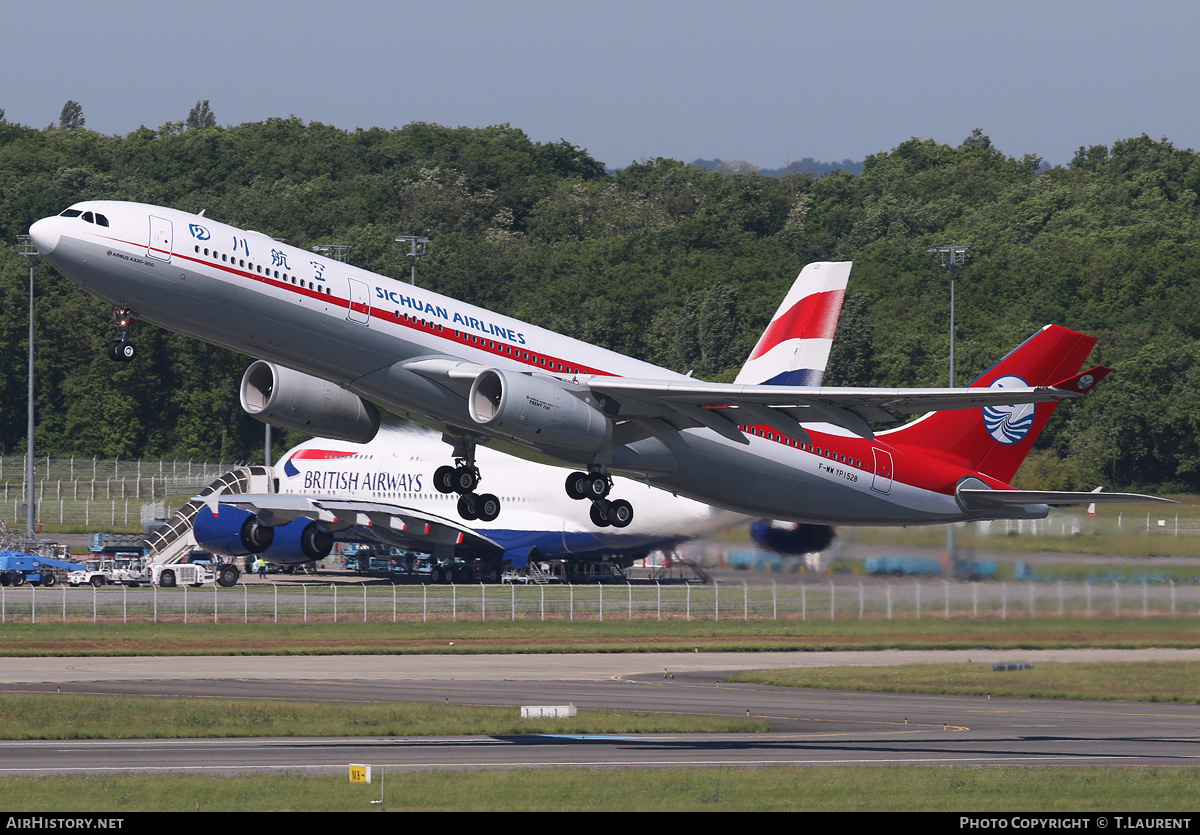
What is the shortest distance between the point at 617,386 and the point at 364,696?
12805mm

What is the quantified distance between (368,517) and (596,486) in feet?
135

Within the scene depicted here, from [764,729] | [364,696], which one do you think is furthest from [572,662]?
[764,729]

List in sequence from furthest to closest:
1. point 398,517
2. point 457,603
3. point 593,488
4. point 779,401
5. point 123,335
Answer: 1. point 398,517
2. point 457,603
3. point 593,488
4. point 779,401
5. point 123,335

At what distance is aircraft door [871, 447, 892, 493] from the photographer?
1748 inches

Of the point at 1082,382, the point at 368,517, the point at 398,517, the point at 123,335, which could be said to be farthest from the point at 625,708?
the point at 368,517

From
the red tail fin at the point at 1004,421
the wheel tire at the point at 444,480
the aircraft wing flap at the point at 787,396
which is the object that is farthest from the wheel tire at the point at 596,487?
the red tail fin at the point at 1004,421

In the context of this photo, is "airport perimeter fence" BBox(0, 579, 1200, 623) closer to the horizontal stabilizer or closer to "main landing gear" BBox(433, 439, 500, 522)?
the horizontal stabilizer

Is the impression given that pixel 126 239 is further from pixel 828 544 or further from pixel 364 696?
pixel 828 544

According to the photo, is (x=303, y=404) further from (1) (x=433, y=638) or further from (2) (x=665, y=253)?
(2) (x=665, y=253)

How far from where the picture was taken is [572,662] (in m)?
Result: 53.4

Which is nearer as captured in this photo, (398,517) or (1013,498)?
(1013,498)

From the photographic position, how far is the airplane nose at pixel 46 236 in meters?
32.0

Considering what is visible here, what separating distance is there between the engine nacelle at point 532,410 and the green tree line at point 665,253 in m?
40.0

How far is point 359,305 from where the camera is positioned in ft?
113
